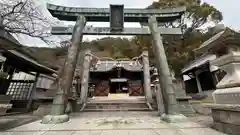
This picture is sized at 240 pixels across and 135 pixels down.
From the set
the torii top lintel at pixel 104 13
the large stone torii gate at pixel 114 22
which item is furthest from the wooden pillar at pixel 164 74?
the torii top lintel at pixel 104 13

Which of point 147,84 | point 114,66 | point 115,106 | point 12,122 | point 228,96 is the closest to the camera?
point 228,96

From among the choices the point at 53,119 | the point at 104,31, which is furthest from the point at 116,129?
the point at 104,31

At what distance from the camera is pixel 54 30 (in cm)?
689

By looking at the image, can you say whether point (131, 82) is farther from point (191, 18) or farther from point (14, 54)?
point (14, 54)

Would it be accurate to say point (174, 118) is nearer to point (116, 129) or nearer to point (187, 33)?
point (116, 129)

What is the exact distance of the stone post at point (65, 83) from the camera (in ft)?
16.8

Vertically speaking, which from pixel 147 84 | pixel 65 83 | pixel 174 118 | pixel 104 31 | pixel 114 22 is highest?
pixel 114 22

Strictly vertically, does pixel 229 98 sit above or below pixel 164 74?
below

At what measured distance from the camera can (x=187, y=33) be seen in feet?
67.2

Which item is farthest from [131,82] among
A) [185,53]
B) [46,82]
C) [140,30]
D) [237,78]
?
[237,78]

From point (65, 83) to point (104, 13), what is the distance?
11.5 ft

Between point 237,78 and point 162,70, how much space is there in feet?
8.94

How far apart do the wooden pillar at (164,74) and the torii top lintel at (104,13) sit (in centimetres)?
40

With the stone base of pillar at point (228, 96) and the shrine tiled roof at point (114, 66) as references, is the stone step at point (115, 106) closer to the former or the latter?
the stone base of pillar at point (228, 96)
